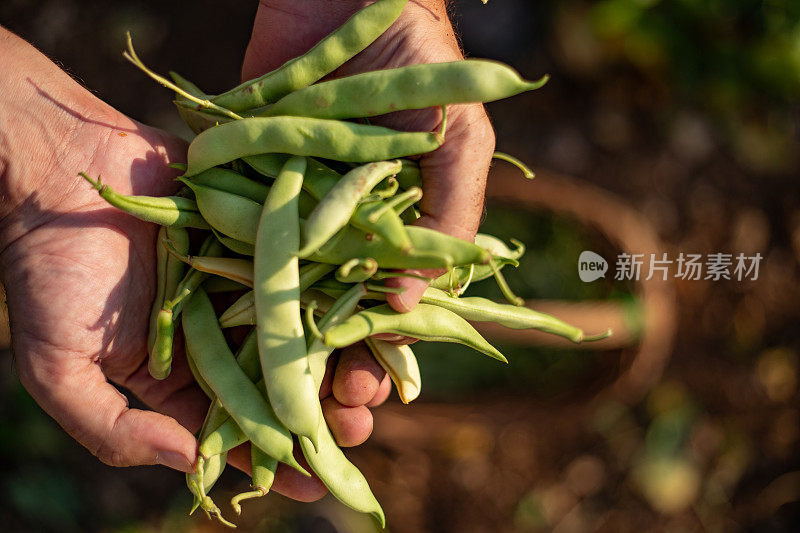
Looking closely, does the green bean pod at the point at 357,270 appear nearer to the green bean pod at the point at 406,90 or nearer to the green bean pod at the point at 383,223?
the green bean pod at the point at 383,223

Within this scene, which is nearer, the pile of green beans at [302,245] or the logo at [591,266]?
the pile of green beans at [302,245]

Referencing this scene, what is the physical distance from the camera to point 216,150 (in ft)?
5.74

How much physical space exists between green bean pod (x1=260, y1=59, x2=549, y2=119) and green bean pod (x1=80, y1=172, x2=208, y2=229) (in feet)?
1.17

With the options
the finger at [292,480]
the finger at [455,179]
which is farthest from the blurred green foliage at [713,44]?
the finger at [292,480]

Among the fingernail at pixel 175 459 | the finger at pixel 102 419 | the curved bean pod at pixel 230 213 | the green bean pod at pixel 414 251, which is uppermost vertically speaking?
the curved bean pod at pixel 230 213

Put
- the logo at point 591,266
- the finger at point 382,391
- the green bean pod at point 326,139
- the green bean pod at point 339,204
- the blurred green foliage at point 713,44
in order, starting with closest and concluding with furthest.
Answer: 1. the green bean pod at point 339,204
2. the green bean pod at point 326,139
3. the finger at point 382,391
4. the logo at point 591,266
5. the blurred green foliage at point 713,44

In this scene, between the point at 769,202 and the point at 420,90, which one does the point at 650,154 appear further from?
the point at 420,90

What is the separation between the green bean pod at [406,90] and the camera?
1.63m

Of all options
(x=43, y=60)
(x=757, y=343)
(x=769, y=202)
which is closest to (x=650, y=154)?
(x=769, y=202)

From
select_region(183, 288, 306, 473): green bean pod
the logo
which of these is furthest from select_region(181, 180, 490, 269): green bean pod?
the logo

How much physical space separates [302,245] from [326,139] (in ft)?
0.95

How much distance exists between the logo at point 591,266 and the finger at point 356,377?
5.89 ft

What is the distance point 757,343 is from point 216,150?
3.28 m

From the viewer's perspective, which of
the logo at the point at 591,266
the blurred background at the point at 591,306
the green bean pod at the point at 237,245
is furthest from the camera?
the logo at the point at 591,266
